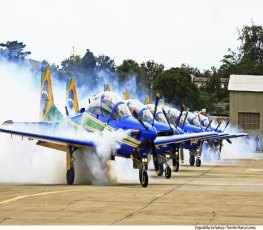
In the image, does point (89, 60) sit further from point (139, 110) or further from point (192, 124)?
point (139, 110)

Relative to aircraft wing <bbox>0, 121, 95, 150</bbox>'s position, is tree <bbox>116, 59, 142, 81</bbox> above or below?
above

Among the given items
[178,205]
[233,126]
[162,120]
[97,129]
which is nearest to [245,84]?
[233,126]

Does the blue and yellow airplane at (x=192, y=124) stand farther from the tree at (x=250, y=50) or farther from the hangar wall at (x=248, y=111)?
the tree at (x=250, y=50)

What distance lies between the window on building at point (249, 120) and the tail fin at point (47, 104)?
6884cm

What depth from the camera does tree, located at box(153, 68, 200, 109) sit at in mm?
125000

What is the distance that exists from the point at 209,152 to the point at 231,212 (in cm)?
4055

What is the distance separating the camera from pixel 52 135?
95.6 feet

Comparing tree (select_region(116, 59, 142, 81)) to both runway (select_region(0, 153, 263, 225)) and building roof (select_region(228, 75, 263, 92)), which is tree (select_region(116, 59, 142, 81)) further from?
runway (select_region(0, 153, 263, 225))

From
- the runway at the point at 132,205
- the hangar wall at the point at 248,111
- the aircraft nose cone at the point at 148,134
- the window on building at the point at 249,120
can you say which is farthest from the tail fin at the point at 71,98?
the window on building at the point at 249,120

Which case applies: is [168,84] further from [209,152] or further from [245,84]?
[209,152]

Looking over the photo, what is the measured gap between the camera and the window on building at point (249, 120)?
105062 mm

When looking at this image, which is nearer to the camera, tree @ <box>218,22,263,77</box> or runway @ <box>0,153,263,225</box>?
runway @ <box>0,153,263,225</box>

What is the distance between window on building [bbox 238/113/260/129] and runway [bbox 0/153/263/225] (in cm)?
7925

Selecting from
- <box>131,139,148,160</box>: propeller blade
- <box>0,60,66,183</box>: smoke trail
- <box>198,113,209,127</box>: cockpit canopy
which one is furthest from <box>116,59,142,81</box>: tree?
<box>131,139,148,160</box>: propeller blade
